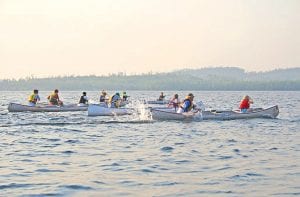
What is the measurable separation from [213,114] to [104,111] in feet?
29.6

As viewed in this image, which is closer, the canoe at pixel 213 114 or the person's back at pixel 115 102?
the canoe at pixel 213 114

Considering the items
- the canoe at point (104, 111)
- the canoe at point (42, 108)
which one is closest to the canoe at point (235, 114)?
the canoe at point (104, 111)

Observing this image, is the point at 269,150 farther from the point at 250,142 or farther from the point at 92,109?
the point at 92,109

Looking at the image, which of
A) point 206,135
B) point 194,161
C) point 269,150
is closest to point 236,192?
point 194,161

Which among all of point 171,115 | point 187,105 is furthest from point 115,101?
point 187,105

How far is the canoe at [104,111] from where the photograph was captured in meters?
41.9

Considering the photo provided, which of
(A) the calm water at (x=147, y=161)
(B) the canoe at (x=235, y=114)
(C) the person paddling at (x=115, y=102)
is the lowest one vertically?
(A) the calm water at (x=147, y=161)

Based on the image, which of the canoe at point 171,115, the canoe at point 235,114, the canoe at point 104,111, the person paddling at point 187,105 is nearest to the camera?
the person paddling at point 187,105

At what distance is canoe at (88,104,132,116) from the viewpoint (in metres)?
41.9

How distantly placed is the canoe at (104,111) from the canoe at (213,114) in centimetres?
503

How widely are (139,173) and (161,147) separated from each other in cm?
657

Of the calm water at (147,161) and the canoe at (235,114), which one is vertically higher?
the canoe at (235,114)

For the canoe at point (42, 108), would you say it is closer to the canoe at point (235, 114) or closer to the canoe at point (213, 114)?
the canoe at point (213, 114)

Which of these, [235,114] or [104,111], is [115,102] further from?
[235,114]
